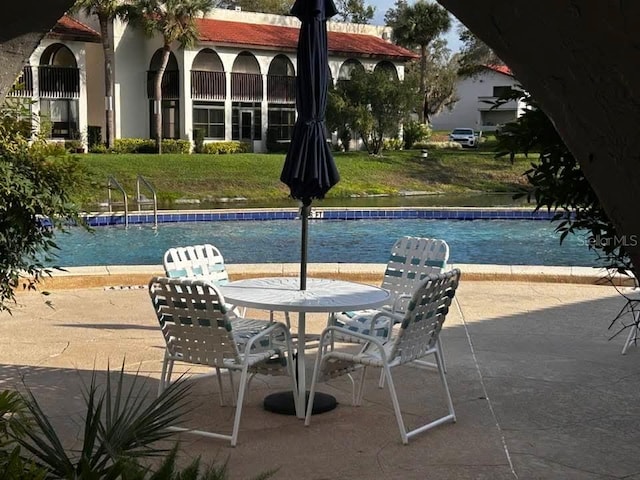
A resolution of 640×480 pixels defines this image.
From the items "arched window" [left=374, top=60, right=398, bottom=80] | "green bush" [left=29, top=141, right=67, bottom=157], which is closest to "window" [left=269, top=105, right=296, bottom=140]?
"arched window" [left=374, top=60, right=398, bottom=80]

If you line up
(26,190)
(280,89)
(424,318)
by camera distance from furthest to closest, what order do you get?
1. (280,89)
2. (424,318)
3. (26,190)

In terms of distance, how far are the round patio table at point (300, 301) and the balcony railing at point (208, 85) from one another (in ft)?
107

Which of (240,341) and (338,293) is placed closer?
(240,341)

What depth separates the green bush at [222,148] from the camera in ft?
119

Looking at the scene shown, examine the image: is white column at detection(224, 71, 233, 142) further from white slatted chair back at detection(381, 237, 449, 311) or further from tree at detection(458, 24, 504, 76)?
white slatted chair back at detection(381, 237, 449, 311)

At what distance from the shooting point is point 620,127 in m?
1.79

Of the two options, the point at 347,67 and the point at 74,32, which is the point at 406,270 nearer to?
the point at 74,32

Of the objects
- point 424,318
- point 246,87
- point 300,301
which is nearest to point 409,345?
point 424,318

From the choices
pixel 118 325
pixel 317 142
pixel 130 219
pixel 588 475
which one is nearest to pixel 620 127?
pixel 588 475

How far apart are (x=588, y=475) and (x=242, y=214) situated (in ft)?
50.1

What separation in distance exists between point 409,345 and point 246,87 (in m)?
35.3

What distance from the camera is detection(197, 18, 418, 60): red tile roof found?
1494 inches

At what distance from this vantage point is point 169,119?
3788cm

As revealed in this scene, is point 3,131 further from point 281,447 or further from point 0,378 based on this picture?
point 281,447
